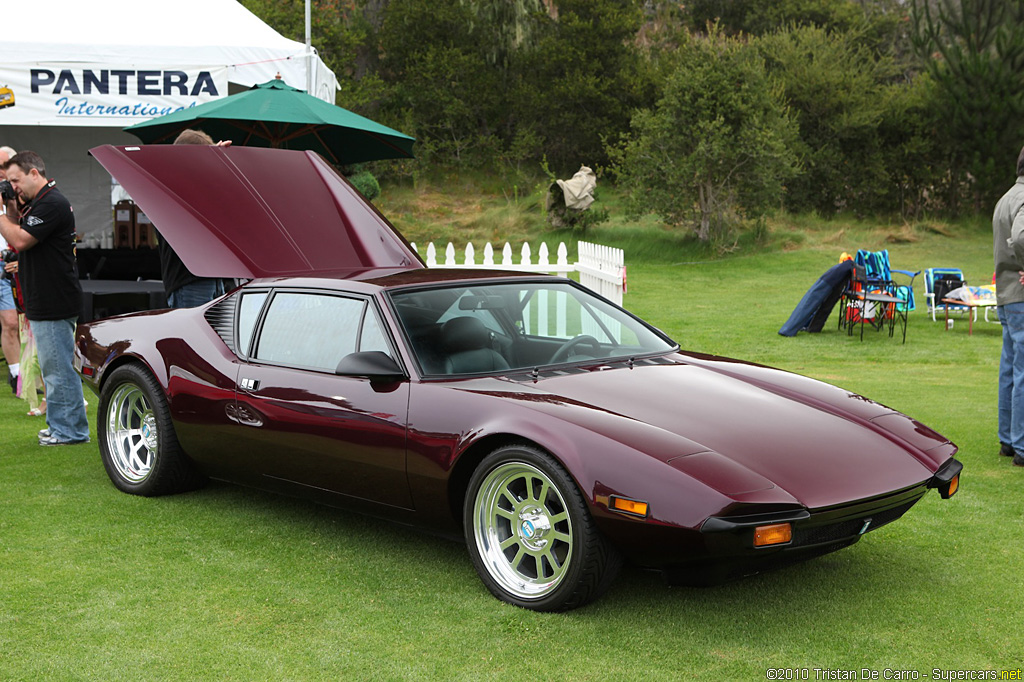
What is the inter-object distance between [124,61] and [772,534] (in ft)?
30.4

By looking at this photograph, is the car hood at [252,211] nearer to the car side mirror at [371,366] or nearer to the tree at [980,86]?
the car side mirror at [371,366]

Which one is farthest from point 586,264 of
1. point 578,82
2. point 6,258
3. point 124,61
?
point 578,82

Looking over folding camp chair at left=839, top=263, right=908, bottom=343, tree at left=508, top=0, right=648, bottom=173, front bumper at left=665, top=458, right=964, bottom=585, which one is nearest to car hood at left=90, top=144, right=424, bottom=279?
front bumper at left=665, top=458, right=964, bottom=585

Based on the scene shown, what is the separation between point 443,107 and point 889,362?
26.4m

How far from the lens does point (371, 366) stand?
4.17 metres

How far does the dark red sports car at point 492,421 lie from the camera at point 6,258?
2.06 m

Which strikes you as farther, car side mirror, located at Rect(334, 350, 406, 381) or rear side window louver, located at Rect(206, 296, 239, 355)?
rear side window louver, located at Rect(206, 296, 239, 355)

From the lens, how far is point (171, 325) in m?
5.43

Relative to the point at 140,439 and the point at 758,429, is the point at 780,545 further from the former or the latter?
the point at 140,439

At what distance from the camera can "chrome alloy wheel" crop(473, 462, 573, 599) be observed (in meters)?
3.71

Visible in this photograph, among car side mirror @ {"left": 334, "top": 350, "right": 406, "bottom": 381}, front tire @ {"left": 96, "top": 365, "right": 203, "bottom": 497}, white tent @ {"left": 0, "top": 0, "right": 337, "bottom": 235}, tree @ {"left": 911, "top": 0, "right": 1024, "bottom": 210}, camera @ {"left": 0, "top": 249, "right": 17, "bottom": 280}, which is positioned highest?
tree @ {"left": 911, "top": 0, "right": 1024, "bottom": 210}

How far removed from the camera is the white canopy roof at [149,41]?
10.3 m

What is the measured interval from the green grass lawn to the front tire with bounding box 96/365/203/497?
0.39ft

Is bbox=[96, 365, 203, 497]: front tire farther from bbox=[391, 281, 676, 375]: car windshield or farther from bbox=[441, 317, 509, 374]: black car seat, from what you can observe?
bbox=[441, 317, 509, 374]: black car seat
